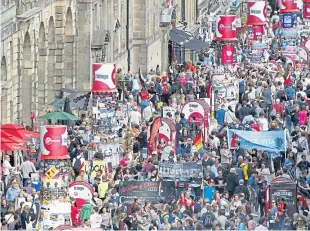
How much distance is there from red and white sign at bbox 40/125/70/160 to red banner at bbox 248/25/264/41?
40098 millimetres

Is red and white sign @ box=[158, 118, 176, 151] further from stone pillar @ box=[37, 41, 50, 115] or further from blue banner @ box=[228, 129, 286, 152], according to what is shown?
stone pillar @ box=[37, 41, 50, 115]

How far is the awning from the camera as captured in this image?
3775 inches

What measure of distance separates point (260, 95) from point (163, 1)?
81.6 ft

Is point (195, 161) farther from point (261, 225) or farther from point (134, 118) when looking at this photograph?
point (134, 118)

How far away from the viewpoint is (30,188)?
58.3 m

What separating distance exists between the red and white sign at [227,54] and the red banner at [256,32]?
Answer: 9.25m

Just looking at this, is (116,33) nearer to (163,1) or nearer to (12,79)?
(163,1)

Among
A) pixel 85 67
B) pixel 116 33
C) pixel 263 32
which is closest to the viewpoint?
pixel 85 67

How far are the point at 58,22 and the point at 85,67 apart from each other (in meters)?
2.86

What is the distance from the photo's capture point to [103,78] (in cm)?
6625

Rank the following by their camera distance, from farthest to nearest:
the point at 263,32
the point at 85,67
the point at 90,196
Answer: the point at 263,32, the point at 85,67, the point at 90,196

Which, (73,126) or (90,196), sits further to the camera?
(73,126)

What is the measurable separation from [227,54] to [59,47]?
833cm

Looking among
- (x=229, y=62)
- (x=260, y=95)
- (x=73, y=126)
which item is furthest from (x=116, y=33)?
(x=73, y=126)
